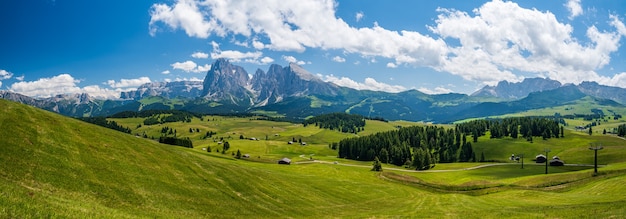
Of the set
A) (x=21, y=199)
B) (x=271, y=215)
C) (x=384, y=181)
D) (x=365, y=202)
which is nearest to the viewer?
(x=21, y=199)

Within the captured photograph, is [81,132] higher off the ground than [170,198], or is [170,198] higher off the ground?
[81,132]

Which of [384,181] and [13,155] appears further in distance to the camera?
[384,181]

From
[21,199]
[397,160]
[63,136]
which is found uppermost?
[63,136]

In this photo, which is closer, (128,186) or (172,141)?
(128,186)

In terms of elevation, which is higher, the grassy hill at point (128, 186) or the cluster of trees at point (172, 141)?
the grassy hill at point (128, 186)

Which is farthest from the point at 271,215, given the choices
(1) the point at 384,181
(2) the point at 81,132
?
(1) the point at 384,181

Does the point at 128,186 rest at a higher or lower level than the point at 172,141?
higher

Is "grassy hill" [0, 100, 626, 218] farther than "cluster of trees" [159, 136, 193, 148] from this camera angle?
No

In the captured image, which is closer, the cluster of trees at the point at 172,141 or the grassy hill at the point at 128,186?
the grassy hill at the point at 128,186

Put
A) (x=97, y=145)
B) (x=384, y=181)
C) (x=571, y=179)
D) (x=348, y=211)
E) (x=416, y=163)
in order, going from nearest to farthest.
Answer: (x=97, y=145)
(x=348, y=211)
(x=571, y=179)
(x=384, y=181)
(x=416, y=163)

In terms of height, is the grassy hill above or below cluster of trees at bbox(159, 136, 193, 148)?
above

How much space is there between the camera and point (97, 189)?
109ft

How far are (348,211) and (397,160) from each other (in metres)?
149

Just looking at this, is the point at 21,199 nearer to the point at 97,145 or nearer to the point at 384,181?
the point at 97,145
